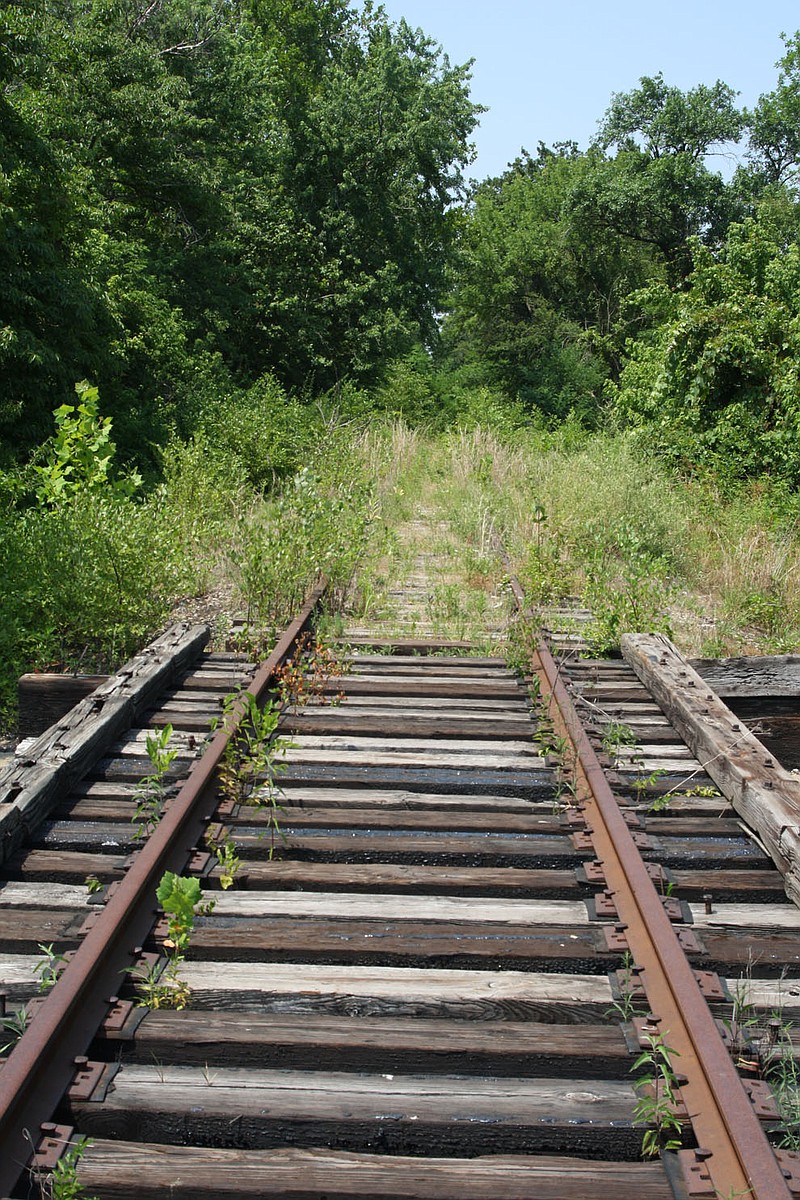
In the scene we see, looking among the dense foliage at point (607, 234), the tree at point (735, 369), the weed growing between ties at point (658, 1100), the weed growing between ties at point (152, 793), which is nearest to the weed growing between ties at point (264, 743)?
the weed growing between ties at point (152, 793)

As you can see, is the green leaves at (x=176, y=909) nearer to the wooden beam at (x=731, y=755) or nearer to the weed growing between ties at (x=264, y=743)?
the weed growing between ties at (x=264, y=743)

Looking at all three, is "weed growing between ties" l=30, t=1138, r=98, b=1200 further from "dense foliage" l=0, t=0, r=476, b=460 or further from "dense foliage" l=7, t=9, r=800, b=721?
"dense foliage" l=0, t=0, r=476, b=460

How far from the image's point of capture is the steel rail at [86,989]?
2186 millimetres

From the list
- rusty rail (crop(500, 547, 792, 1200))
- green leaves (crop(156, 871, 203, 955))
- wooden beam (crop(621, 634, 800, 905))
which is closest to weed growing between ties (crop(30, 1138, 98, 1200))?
green leaves (crop(156, 871, 203, 955))

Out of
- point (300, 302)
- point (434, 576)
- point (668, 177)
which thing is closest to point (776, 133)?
point (668, 177)

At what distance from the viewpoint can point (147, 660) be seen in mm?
5578

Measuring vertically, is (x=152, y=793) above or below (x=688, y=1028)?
below

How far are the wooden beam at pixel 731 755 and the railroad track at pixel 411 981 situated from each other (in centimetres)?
11

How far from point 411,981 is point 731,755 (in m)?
2.12

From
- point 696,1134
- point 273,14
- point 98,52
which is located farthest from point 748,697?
point 273,14

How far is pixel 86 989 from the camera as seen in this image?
2.63 metres

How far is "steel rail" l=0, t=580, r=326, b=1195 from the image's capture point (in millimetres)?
2186

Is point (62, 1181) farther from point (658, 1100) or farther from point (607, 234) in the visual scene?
point (607, 234)

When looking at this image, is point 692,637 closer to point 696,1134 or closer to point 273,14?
point 696,1134
